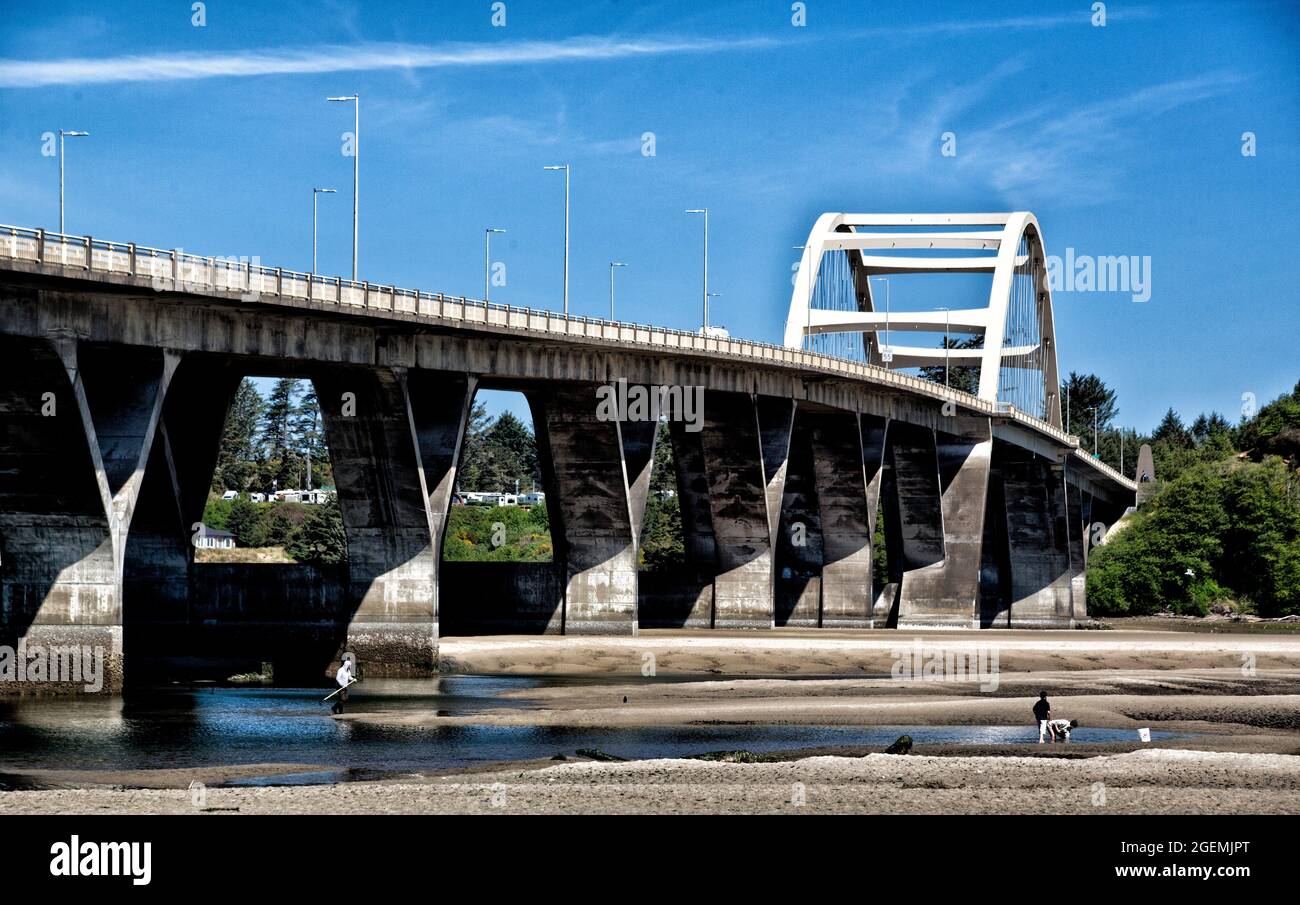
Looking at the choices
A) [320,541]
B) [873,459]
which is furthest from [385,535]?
[320,541]

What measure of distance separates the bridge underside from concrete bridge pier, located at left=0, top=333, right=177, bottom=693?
7 cm

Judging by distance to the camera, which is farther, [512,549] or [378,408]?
[512,549]

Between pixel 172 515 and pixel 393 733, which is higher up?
pixel 172 515

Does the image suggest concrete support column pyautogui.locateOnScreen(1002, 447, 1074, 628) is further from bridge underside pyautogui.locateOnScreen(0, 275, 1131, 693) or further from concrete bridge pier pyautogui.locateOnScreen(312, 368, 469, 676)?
concrete bridge pier pyautogui.locateOnScreen(312, 368, 469, 676)

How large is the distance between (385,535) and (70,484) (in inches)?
675

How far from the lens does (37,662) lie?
54.6 metres

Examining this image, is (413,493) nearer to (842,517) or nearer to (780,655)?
(780,655)

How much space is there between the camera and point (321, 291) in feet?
198

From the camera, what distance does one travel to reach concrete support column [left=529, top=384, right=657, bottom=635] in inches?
3201

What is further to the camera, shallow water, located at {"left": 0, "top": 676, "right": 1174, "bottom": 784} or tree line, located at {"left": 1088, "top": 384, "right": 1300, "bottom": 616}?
tree line, located at {"left": 1088, "top": 384, "right": 1300, "bottom": 616}

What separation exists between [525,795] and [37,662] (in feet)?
87.9

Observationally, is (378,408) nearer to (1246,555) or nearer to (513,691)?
(513,691)

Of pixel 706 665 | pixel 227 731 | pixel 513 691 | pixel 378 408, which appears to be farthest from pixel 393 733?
pixel 706 665

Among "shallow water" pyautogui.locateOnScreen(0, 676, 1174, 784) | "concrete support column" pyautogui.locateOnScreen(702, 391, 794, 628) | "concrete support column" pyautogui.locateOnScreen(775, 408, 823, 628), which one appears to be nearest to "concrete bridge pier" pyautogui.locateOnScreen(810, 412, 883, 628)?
"concrete support column" pyautogui.locateOnScreen(775, 408, 823, 628)
